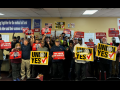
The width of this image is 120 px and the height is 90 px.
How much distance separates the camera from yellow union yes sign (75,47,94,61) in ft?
13.1

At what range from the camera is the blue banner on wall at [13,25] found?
452cm

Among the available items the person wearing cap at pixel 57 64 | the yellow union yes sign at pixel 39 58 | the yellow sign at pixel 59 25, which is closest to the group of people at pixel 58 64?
the person wearing cap at pixel 57 64

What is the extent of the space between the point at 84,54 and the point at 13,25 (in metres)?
2.93

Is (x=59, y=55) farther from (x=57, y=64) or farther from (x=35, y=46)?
(x=35, y=46)

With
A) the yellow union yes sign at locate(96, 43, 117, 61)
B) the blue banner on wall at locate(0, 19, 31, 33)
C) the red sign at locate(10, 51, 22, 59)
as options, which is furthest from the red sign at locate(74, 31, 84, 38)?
the red sign at locate(10, 51, 22, 59)

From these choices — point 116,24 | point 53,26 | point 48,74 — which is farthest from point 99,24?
point 48,74

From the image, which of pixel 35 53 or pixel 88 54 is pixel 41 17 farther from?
pixel 88 54

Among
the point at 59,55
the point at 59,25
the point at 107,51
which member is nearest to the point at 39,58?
the point at 59,55

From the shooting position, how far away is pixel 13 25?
4617mm

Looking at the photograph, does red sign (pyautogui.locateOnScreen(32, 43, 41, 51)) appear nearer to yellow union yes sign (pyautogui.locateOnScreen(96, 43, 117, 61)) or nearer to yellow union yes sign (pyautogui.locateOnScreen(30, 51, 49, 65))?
yellow union yes sign (pyautogui.locateOnScreen(30, 51, 49, 65))

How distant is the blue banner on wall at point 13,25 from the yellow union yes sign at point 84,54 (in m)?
2.24

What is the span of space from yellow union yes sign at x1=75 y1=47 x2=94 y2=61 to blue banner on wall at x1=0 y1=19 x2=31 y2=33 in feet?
7.34

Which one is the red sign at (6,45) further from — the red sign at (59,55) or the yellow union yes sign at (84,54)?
the yellow union yes sign at (84,54)

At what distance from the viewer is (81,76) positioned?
166 inches
